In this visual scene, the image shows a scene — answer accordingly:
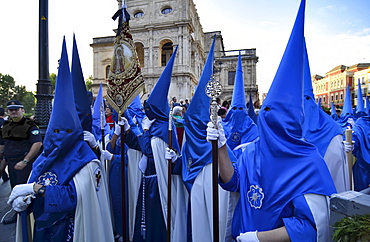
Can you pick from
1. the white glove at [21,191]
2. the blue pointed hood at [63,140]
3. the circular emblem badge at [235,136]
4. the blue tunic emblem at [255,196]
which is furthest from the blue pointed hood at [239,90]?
the white glove at [21,191]

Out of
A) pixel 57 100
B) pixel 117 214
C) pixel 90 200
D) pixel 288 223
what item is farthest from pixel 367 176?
pixel 57 100

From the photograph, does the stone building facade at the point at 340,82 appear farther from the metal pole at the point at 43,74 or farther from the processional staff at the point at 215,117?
the processional staff at the point at 215,117

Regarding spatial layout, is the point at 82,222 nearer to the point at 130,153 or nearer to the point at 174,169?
the point at 174,169

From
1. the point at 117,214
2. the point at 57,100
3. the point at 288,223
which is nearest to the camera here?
the point at 288,223

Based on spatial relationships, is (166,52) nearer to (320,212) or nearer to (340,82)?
(320,212)

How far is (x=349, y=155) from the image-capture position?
4125 mm

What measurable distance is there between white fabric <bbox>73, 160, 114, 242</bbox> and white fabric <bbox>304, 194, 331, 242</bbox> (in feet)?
6.47

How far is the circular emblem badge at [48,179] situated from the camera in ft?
7.34

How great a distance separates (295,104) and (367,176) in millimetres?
4736

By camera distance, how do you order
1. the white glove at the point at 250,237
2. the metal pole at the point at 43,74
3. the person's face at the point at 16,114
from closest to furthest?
1. the white glove at the point at 250,237
2. the metal pole at the point at 43,74
3. the person's face at the point at 16,114

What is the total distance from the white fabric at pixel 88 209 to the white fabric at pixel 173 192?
110 cm

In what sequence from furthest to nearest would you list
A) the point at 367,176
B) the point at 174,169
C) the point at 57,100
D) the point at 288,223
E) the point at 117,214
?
the point at 367,176 < the point at 117,214 < the point at 174,169 < the point at 57,100 < the point at 288,223

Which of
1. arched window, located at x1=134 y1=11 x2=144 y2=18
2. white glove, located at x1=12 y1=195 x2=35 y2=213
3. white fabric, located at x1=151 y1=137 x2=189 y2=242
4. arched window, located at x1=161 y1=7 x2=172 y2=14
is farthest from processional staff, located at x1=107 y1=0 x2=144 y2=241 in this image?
arched window, located at x1=134 y1=11 x2=144 y2=18

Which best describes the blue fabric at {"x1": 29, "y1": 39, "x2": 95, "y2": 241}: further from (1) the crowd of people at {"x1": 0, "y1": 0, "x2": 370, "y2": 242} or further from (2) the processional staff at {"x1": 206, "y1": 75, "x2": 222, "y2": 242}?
(2) the processional staff at {"x1": 206, "y1": 75, "x2": 222, "y2": 242}
